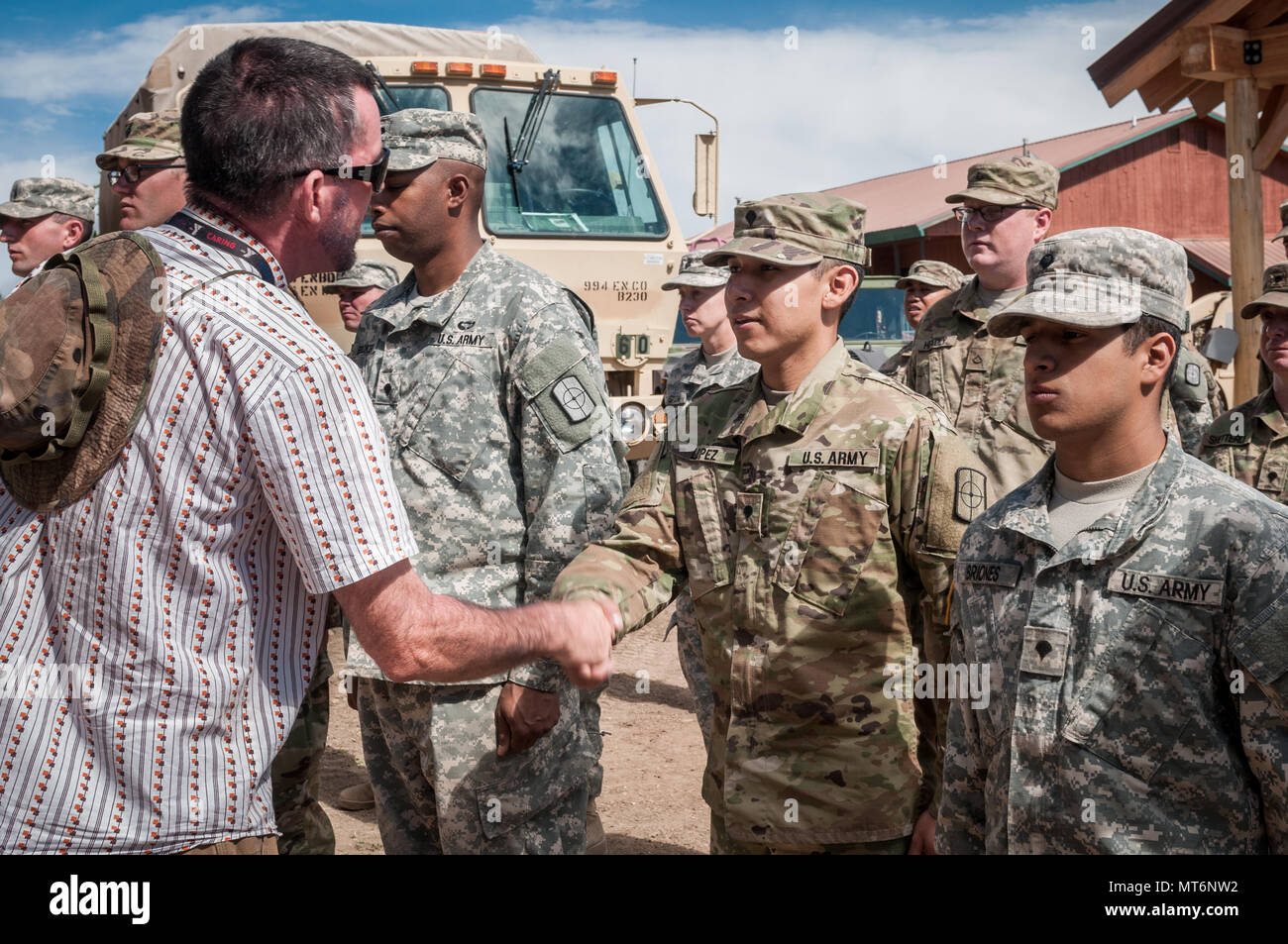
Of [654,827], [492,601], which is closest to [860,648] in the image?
[492,601]

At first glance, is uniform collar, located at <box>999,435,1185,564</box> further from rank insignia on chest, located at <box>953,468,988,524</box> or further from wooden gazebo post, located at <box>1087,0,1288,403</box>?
wooden gazebo post, located at <box>1087,0,1288,403</box>

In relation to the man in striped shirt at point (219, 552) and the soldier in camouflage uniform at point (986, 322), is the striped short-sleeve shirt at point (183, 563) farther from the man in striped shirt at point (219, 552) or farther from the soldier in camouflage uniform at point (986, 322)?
the soldier in camouflage uniform at point (986, 322)

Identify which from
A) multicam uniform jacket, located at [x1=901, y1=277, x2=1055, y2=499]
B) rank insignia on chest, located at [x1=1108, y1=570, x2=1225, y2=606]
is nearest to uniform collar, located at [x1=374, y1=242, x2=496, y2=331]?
rank insignia on chest, located at [x1=1108, y1=570, x2=1225, y2=606]

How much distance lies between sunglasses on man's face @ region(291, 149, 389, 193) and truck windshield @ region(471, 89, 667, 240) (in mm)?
5473

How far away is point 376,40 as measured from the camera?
784 centimetres

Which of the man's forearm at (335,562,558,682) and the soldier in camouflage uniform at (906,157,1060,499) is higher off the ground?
the soldier in camouflage uniform at (906,157,1060,499)

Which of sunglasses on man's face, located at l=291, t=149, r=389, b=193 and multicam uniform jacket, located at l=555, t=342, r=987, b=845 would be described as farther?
multicam uniform jacket, located at l=555, t=342, r=987, b=845

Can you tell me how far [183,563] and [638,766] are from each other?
4.52 meters

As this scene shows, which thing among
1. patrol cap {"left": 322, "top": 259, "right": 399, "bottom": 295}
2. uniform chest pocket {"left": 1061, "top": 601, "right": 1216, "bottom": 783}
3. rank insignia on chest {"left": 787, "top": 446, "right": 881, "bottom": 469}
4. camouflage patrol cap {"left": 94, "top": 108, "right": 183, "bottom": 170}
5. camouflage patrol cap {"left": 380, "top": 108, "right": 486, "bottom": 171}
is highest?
camouflage patrol cap {"left": 94, "top": 108, "right": 183, "bottom": 170}

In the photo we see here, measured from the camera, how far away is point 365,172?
80.0 inches

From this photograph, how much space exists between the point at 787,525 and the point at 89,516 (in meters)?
1.54

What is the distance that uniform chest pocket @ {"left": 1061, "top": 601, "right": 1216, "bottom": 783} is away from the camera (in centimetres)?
204

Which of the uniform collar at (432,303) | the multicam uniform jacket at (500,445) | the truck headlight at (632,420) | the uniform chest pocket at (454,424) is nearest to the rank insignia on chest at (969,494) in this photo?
the multicam uniform jacket at (500,445)

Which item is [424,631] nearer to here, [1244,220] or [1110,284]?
[1110,284]
